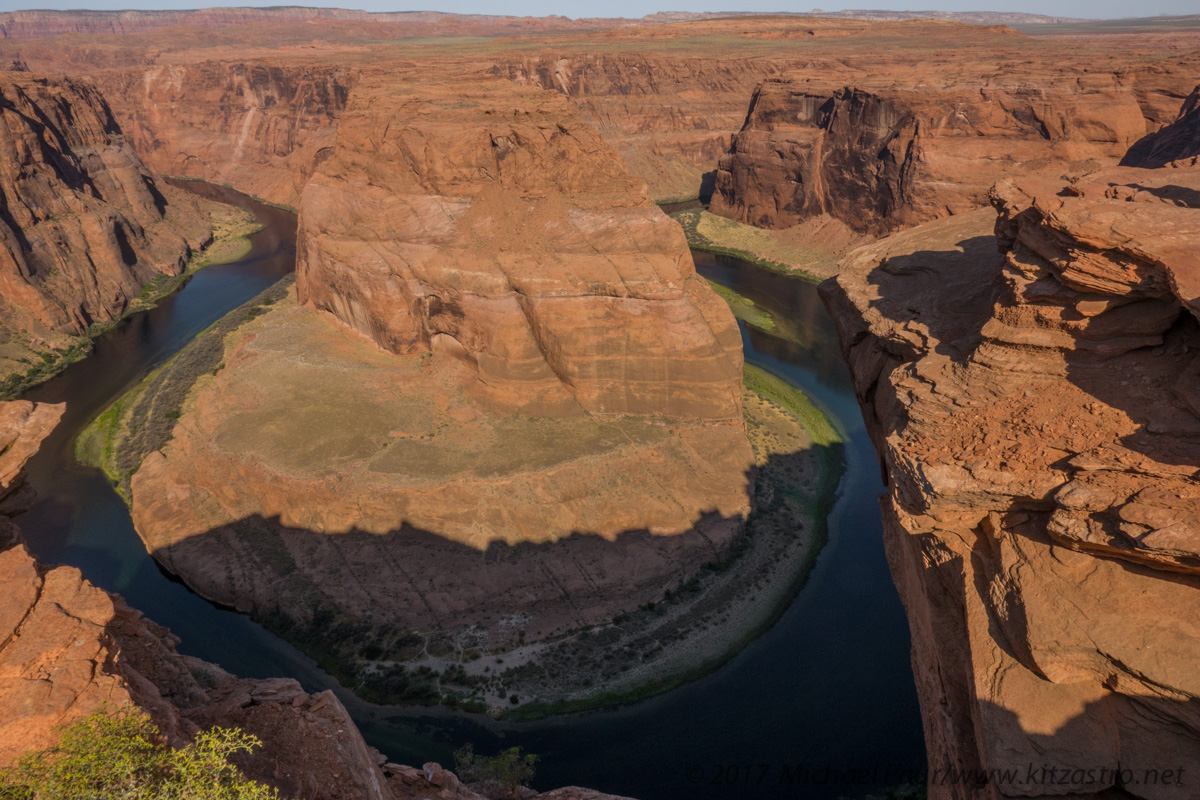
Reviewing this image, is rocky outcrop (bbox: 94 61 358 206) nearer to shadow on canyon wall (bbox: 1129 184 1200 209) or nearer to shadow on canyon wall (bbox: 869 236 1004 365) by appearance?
shadow on canyon wall (bbox: 869 236 1004 365)

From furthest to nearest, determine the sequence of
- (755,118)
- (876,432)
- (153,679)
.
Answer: (755,118) < (876,432) < (153,679)

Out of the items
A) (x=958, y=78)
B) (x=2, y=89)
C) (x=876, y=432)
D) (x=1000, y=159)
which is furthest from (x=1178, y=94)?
(x=2, y=89)

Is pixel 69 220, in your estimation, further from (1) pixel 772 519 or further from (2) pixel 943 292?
(2) pixel 943 292

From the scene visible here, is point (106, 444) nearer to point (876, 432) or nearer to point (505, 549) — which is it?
point (505, 549)

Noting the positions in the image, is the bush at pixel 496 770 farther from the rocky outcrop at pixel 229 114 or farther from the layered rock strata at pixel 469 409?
the rocky outcrop at pixel 229 114

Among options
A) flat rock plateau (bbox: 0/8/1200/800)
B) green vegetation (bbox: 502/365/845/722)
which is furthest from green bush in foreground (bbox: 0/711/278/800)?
green vegetation (bbox: 502/365/845/722)

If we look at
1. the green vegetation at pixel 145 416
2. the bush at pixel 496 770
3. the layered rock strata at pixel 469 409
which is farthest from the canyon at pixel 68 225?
the bush at pixel 496 770

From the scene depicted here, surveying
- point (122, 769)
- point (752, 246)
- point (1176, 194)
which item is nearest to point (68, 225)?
point (122, 769)
